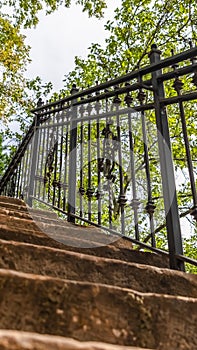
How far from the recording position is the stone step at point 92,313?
3.01 ft

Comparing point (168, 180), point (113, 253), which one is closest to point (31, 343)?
point (113, 253)

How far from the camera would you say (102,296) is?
1.03 m

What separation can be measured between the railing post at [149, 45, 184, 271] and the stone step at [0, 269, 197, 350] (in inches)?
26.0

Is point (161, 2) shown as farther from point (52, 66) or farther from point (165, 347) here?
point (165, 347)

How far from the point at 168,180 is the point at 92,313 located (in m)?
1.12

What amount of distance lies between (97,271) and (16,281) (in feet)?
1.68

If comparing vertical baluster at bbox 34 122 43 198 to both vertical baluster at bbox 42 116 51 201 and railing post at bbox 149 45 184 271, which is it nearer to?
vertical baluster at bbox 42 116 51 201

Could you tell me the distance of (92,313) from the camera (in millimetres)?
983

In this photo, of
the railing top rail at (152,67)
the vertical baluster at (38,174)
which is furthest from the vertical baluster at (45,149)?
the railing top rail at (152,67)

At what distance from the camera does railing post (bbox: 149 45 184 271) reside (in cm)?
179

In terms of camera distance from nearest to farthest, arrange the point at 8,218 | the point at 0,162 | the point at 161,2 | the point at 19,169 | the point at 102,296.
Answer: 1. the point at 102,296
2. the point at 8,218
3. the point at 19,169
4. the point at 161,2
5. the point at 0,162

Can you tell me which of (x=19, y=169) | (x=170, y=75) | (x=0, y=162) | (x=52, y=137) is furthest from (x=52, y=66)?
(x=170, y=75)

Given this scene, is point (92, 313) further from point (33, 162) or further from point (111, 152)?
point (33, 162)

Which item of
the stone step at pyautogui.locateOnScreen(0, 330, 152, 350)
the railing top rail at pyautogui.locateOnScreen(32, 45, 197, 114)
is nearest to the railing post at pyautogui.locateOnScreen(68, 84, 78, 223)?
the railing top rail at pyautogui.locateOnScreen(32, 45, 197, 114)
